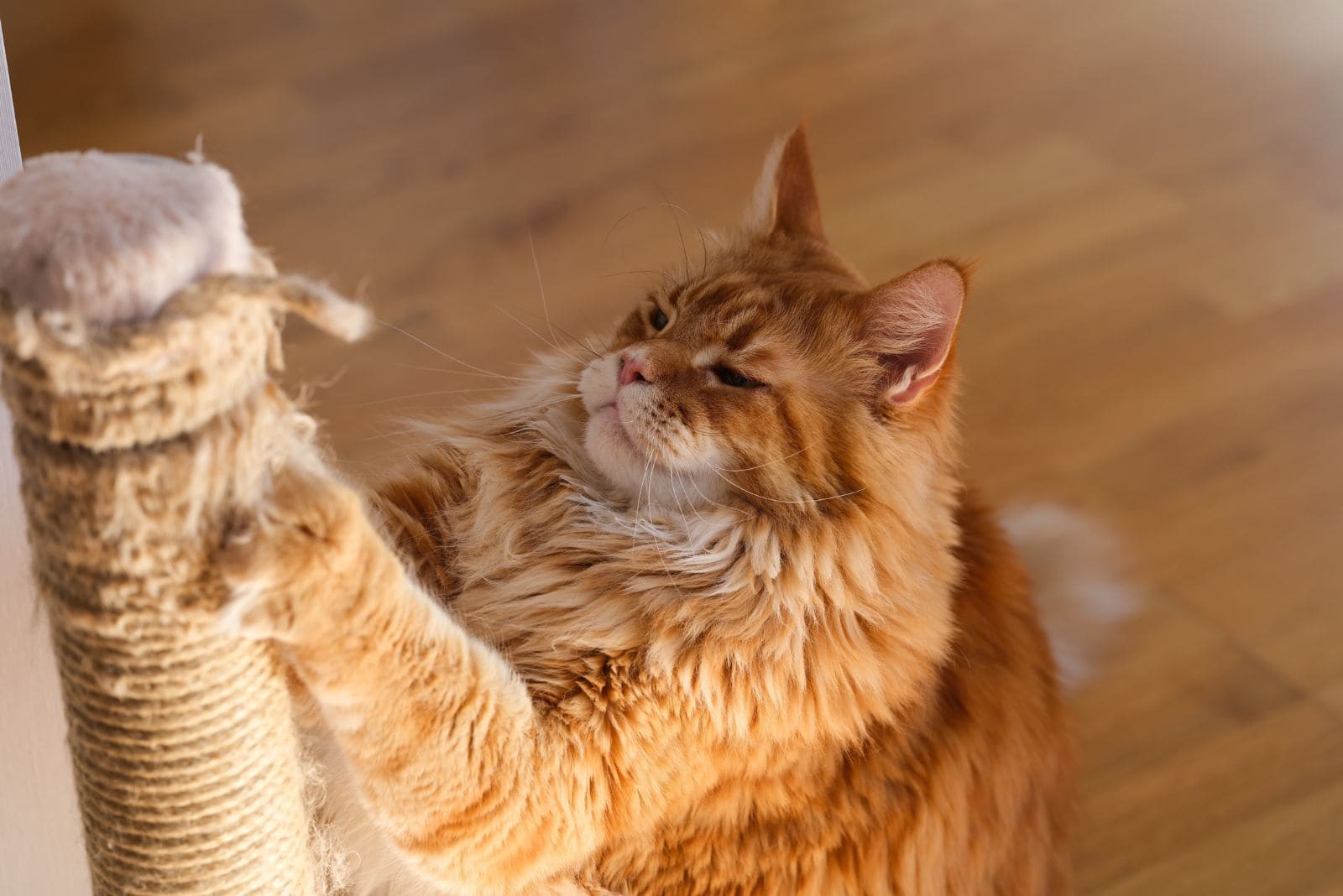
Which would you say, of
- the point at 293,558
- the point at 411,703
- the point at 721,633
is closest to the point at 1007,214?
the point at 721,633

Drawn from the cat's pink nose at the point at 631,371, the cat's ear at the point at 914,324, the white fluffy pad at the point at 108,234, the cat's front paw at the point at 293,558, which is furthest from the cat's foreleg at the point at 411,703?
the cat's ear at the point at 914,324

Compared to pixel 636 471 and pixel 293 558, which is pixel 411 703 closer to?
pixel 293 558

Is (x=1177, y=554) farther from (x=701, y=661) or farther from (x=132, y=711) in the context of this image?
(x=132, y=711)

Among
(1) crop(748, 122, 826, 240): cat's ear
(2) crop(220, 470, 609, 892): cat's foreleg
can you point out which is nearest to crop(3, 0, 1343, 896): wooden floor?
(1) crop(748, 122, 826, 240): cat's ear

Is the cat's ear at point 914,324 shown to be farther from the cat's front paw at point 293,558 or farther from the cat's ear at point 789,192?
the cat's front paw at point 293,558

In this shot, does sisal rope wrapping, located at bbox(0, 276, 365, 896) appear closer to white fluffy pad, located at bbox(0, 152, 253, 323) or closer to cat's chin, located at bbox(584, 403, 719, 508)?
white fluffy pad, located at bbox(0, 152, 253, 323)

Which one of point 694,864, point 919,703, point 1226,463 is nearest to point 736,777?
point 694,864

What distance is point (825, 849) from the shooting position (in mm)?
1216

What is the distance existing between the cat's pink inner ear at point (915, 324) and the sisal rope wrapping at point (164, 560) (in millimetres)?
548

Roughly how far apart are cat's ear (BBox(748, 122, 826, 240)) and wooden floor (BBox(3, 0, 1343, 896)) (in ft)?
1.99

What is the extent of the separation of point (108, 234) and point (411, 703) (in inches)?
17.0

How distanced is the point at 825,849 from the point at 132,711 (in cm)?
68

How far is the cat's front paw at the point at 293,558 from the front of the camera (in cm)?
74

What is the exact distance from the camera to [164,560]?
718mm
